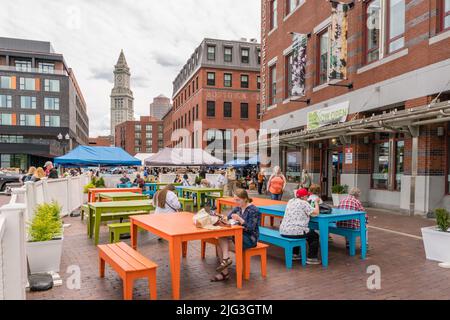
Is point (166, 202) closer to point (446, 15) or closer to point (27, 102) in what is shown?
point (446, 15)

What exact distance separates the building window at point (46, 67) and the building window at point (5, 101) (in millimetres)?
8035

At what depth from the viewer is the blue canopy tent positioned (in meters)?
15.9

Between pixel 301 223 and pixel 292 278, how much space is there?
1083 millimetres

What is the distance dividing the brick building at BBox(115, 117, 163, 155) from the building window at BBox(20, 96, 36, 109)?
5662 centimetres

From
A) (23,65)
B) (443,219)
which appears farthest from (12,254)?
(23,65)

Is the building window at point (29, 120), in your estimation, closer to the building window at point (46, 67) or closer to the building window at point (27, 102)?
the building window at point (27, 102)

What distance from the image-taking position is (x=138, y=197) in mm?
11039

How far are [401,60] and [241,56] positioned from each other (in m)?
32.1

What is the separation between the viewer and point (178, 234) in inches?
189

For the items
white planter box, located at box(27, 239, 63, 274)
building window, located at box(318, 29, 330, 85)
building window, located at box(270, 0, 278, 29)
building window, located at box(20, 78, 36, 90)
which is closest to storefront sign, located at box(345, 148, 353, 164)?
building window, located at box(318, 29, 330, 85)

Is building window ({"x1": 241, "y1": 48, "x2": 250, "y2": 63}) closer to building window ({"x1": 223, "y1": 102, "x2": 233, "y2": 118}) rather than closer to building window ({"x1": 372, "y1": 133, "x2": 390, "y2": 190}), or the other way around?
building window ({"x1": 223, "y1": 102, "x2": 233, "y2": 118})

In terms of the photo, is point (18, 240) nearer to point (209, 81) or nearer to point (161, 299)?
point (161, 299)

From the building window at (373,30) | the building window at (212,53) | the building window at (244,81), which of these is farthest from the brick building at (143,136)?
the building window at (373,30)
